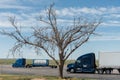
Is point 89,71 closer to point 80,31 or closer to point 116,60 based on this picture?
point 116,60

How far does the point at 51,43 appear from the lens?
48.9m

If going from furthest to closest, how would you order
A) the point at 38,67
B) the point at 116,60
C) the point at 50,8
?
the point at 38,67
the point at 116,60
the point at 50,8

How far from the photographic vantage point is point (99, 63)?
204ft

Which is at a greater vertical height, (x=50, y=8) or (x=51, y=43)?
(x=50, y=8)

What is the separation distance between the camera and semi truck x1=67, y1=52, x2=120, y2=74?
200ft

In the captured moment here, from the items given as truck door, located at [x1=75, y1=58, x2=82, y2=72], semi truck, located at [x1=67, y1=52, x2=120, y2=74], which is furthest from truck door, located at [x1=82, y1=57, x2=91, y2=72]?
truck door, located at [x1=75, y1=58, x2=82, y2=72]

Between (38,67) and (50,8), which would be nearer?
(50,8)

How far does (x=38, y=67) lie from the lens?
84500 millimetres

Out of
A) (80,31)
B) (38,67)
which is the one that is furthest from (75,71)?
(38,67)

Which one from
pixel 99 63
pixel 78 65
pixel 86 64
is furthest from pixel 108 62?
pixel 78 65

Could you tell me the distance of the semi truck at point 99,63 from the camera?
200 ft

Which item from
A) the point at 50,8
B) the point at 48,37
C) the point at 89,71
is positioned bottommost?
the point at 89,71

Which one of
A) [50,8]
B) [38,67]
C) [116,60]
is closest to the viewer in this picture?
[50,8]

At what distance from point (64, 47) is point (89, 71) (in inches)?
601
